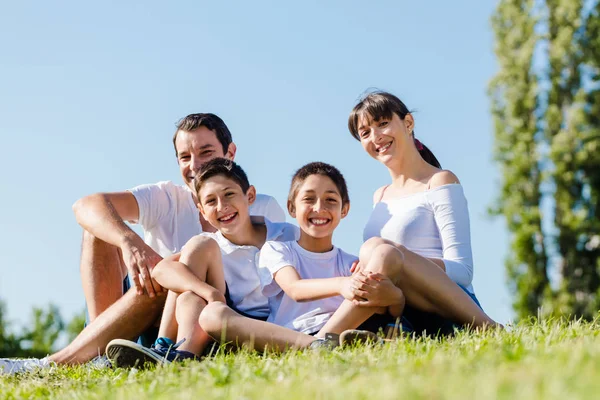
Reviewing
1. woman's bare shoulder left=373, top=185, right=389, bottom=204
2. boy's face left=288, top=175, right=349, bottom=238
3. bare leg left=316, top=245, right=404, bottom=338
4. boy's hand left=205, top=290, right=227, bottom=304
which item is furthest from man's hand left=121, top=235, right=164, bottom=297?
woman's bare shoulder left=373, top=185, right=389, bottom=204

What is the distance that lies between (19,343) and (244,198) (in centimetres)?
1480

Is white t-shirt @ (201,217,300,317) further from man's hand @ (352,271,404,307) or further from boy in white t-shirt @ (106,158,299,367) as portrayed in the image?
man's hand @ (352,271,404,307)

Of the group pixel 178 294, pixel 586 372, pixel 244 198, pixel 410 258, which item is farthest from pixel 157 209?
pixel 586 372

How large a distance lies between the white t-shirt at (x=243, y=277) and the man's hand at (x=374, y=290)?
98 cm

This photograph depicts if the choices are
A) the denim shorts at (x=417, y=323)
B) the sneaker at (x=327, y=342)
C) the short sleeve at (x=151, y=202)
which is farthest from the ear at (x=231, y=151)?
the sneaker at (x=327, y=342)

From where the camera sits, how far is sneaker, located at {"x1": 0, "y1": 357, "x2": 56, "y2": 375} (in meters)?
4.80

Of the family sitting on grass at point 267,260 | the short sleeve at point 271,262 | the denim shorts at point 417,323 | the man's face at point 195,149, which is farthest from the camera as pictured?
the man's face at point 195,149

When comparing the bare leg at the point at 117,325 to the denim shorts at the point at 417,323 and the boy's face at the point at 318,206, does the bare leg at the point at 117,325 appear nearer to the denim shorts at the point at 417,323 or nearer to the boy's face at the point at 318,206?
the boy's face at the point at 318,206

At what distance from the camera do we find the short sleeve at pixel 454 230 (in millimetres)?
4828

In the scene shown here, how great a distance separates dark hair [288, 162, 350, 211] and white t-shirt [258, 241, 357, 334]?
375 millimetres

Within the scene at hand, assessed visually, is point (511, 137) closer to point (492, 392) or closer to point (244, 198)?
point (244, 198)

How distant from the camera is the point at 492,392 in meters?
1.85

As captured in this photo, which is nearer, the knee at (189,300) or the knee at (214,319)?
the knee at (214,319)

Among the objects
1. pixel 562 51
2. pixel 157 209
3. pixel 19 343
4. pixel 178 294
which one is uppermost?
pixel 562 51
